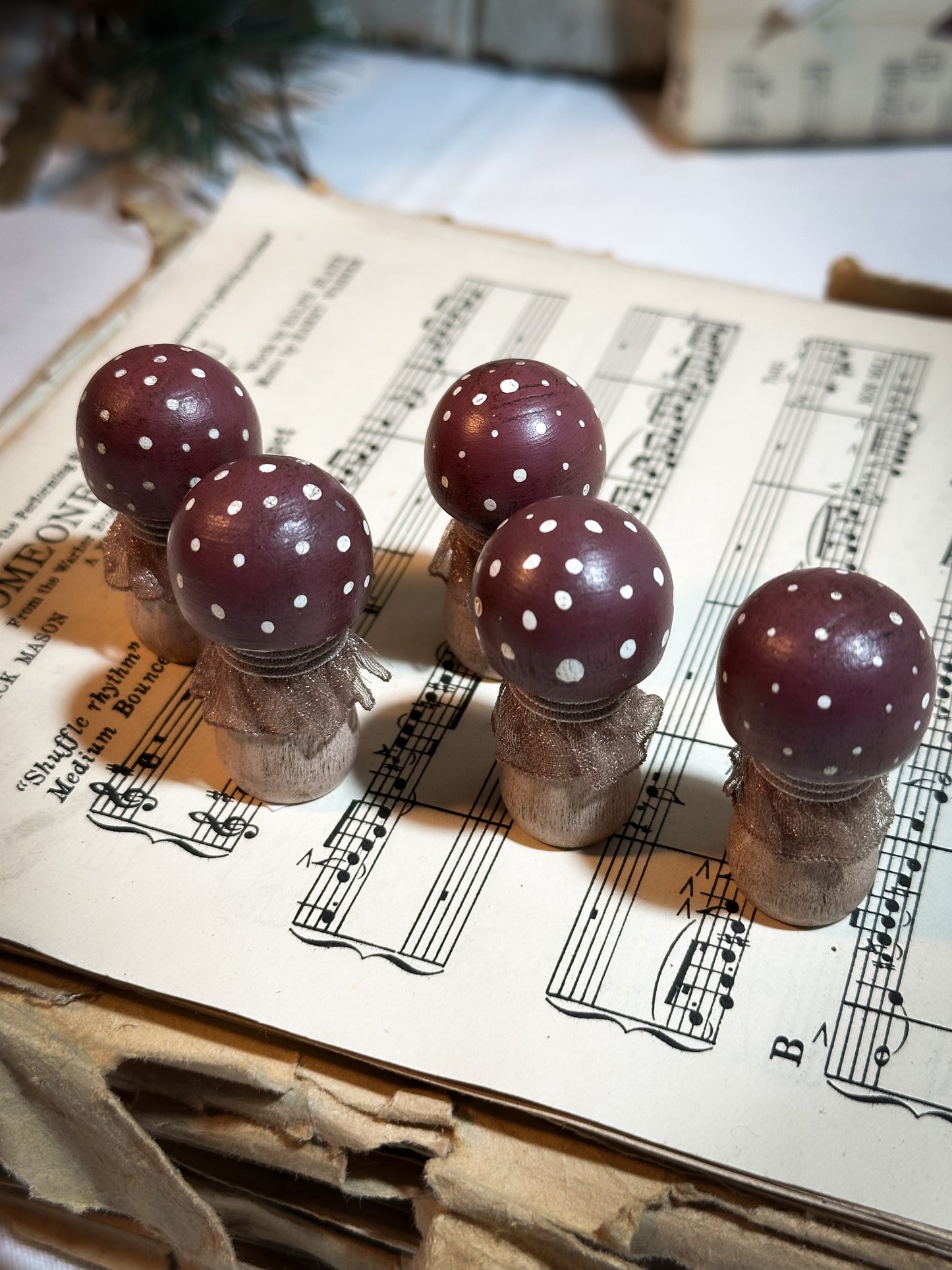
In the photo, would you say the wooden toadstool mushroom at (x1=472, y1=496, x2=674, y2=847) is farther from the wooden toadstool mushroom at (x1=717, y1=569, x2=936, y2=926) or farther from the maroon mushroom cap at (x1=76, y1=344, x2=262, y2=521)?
the maroon mushroom cap at (x1=76, y1=344, x2=262, y2=521)

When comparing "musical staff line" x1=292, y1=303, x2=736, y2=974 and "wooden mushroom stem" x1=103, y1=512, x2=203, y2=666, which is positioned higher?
"wooden mushroom stem" x1=103, y1=512, x2=203, y2=666

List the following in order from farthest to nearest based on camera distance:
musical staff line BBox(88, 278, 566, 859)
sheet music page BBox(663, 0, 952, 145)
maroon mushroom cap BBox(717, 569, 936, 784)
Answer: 1. sheet music page BBox(663, 0, 952, 145)
2. musical staff line BBox(88, 278, 566, 859)
3. maroon mushroom cap BBox(717, 569, 936, 784)

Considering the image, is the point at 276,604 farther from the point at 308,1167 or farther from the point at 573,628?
the point at 308,1167

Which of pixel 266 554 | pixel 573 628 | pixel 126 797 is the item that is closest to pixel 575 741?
pixel 573 628

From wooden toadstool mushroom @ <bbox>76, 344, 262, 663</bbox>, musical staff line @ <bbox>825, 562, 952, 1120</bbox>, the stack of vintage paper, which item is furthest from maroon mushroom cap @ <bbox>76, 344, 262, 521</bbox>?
musical staff line @ <bbox>825, 562, 952, 1120</bbox>

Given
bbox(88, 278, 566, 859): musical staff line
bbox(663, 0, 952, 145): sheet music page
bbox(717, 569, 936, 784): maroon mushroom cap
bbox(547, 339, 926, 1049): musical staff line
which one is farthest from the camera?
bbox(663, 0, 952, 145): sheet music page

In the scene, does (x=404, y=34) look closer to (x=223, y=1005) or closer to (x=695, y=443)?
(x=695, y=443)

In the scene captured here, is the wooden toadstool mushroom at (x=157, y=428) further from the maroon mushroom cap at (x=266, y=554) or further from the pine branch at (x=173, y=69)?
the pine branch at (x=173, y=69)
